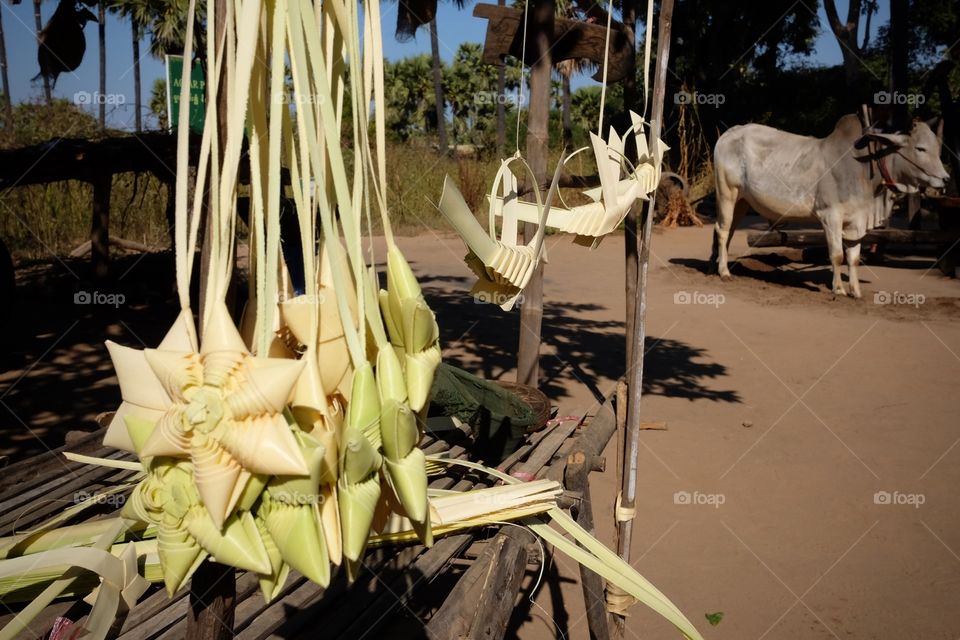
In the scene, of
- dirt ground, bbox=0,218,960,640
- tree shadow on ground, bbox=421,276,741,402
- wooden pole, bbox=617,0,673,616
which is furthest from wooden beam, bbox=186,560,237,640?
tree shadow on ground, bbox=421,276,741,402

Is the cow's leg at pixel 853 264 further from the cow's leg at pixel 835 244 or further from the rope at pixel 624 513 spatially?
the rope at pixel 624 513

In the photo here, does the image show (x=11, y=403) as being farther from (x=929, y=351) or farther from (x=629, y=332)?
(x=929, y=351)

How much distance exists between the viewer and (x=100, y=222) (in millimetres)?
6926

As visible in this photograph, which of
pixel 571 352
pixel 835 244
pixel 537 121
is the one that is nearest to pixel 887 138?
pixel 835 244

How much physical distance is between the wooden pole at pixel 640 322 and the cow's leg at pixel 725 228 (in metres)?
6.87

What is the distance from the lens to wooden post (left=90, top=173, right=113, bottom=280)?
22.6 ft

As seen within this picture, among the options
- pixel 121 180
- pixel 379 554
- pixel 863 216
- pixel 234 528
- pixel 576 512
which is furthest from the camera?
pixel 121 180

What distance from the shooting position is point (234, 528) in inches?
26.4

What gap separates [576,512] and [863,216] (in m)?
6.61

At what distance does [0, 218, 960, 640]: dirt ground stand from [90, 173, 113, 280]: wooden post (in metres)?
0.24

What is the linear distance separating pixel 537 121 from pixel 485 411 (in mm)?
1728

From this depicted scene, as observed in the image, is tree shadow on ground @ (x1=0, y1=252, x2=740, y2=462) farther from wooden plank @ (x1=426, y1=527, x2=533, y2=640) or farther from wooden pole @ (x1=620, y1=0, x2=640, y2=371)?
wooden plank @ (x1=426, y1=527, x2=533, y2=640)

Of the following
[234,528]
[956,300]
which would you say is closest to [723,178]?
[956,300]

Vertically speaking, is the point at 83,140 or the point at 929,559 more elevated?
the point at 83,140
